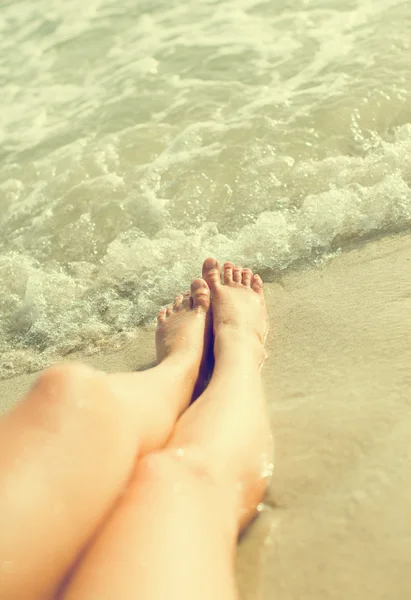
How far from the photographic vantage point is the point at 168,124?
13.5ft

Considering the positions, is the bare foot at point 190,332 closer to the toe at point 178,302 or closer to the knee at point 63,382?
the toe at point 178,302

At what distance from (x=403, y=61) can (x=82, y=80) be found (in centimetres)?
228

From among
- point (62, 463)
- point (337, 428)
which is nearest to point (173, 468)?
point (62, 463)

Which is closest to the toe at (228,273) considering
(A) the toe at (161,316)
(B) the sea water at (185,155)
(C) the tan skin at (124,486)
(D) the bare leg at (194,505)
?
(B) the sea water at (185,155)

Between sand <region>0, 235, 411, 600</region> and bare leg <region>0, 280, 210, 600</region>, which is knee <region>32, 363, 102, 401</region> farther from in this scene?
sand <region>0, 235, 411, 600</region>

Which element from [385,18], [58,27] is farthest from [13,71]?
[385,18]

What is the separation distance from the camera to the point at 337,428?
1934mm

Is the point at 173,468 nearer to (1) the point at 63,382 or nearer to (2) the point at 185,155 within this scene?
(1) the point at 63,382

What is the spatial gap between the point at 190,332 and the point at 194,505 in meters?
1.12

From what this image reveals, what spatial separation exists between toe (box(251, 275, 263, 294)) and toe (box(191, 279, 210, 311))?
A: 194 mm

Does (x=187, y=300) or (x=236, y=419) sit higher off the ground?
(x=236, y=419)

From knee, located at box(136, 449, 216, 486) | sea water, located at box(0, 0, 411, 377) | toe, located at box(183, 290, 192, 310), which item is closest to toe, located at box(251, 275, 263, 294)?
sea water, located at box(0, 0, 411, 377)

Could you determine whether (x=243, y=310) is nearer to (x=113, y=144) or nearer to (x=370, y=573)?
(x=370, y=573)

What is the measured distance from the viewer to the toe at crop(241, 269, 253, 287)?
9.37ft
